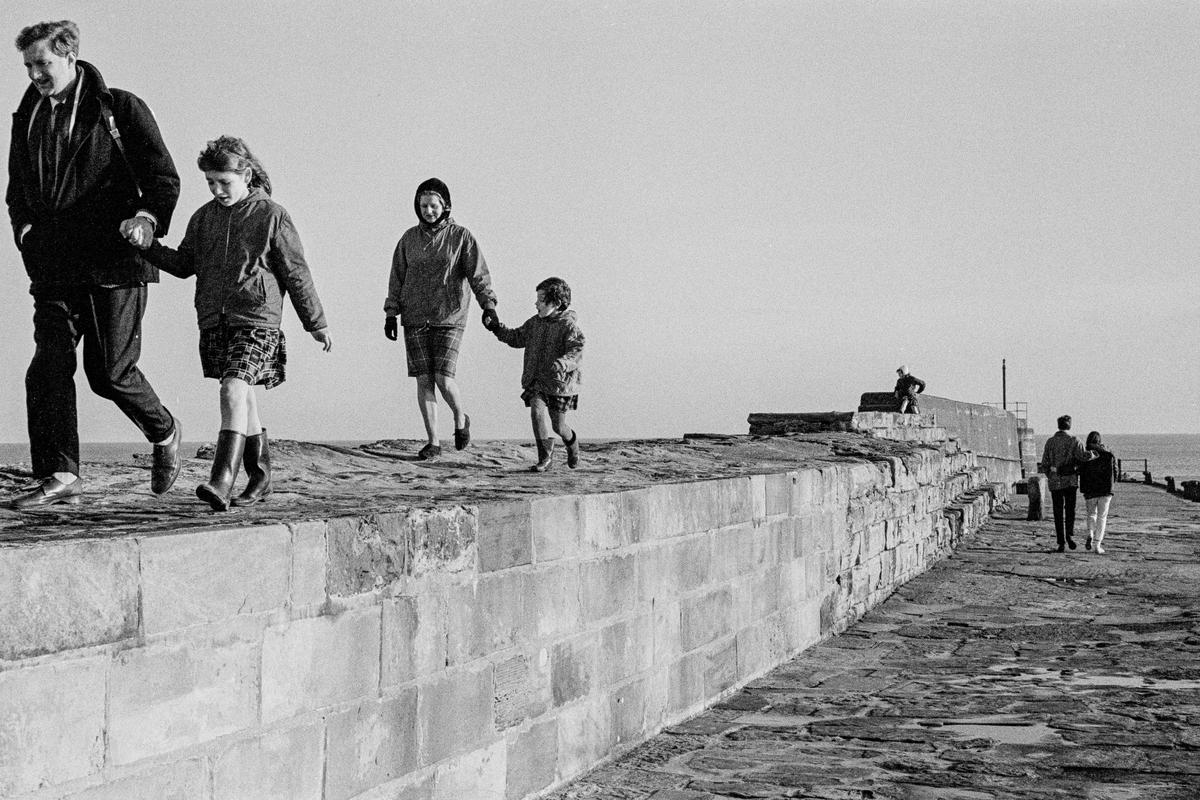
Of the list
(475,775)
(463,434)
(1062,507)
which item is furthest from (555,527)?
(1062,507)

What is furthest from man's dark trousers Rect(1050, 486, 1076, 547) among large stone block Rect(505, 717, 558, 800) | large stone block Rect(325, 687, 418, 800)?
large stone block Rect(325, 687, 418, 800)

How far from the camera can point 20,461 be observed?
22.6ft

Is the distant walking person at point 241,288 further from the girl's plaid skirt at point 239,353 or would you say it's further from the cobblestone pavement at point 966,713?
the cobblestone pavement at point 966,713

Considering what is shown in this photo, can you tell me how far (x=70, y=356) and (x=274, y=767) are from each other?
219cm

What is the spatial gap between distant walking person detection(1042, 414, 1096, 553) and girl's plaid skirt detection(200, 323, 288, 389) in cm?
1213

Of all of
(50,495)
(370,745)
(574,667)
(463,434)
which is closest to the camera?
(370,745)

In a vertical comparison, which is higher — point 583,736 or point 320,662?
point 320,662

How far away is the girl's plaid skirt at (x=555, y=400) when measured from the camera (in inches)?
323

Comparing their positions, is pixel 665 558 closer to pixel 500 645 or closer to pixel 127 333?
pixel 500 645

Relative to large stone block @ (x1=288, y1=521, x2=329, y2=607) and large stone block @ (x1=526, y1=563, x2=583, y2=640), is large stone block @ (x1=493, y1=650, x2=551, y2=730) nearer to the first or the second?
large stone block @ (x1=526, y1=563, x2=583, y2=640)

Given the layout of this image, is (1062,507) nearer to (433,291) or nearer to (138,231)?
(433,291)

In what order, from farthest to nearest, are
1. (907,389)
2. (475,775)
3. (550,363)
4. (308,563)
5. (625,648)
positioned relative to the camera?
(907,389) < (550,363) < (625,648) < (475,775) < (308,563)

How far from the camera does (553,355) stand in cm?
816

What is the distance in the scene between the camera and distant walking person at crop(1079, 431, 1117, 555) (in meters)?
15.2
